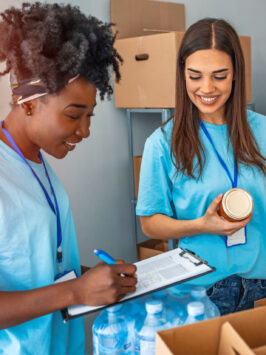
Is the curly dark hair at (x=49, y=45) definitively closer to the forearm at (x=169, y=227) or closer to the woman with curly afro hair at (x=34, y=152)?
the woman with curly afro hair at (x=34, y=152)

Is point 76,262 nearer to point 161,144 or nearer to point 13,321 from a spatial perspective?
point 13,321

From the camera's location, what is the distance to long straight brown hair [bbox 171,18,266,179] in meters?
1.30

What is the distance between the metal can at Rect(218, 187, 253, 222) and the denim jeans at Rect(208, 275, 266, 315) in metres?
0.25

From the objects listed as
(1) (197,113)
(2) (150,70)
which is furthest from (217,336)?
(2) (150,70)

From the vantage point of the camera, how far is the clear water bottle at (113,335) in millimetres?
836

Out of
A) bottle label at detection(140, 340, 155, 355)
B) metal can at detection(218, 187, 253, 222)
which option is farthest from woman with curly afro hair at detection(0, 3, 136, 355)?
metal can at detection(218, 187, 253, 222)

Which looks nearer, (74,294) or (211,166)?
(74,294)

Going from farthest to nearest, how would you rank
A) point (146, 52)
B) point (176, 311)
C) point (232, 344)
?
point (146, 52), point (176, 311), point (232, 344)

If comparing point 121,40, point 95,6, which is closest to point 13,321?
point 121,40

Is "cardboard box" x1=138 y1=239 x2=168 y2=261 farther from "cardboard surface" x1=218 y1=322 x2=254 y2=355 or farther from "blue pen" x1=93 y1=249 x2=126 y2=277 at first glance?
"cardboard surface" x1=218 y1=322 x2=254 y2=355

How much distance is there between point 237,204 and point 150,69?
1325 mm

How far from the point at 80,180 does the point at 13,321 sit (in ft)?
5.56

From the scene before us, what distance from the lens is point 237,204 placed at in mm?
1134

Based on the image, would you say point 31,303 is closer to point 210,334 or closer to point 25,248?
point 25,248
